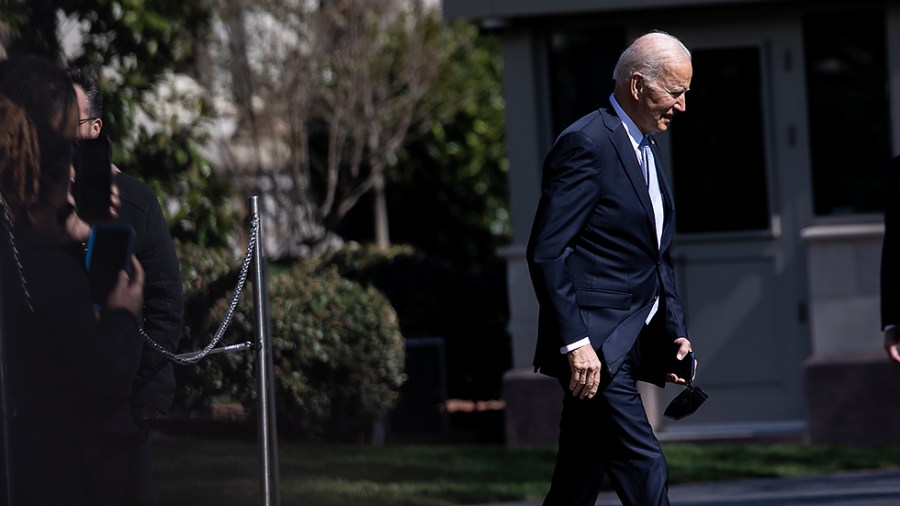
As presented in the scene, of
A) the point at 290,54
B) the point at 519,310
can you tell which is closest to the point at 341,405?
the point at 519,310

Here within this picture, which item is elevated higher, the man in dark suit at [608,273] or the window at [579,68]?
the window at [579,68]

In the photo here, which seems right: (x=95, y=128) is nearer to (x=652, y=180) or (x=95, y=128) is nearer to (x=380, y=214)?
(x=652, y=180)

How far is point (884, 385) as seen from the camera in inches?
416

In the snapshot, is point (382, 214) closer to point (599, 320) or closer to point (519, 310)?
point (519, 310)

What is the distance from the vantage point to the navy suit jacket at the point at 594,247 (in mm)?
4910

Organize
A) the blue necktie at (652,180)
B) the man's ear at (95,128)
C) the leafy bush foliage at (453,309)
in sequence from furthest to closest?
the leafy bush foliage at (453,309) < the blue necktie at (652,180) < the man's ear at (95,128)

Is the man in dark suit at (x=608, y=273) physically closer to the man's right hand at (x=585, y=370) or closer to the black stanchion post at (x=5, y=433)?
the man's right hand at (x=585, y=370)

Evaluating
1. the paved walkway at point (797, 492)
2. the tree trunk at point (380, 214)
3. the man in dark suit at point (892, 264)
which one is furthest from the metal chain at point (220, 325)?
the tree trunk at point (380, 214)

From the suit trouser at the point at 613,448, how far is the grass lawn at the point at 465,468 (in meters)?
3.49

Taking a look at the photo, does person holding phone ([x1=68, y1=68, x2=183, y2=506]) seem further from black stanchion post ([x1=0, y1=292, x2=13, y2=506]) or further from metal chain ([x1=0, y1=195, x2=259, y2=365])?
black stanchion post ([x1=0, y1=292, x2=13, y2=506])

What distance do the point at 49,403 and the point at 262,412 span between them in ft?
4.25

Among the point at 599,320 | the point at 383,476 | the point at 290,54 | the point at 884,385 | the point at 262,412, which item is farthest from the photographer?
the point at 290,54

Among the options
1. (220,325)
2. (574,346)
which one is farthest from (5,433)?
(574,346)

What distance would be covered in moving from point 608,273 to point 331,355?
20.3 feet
